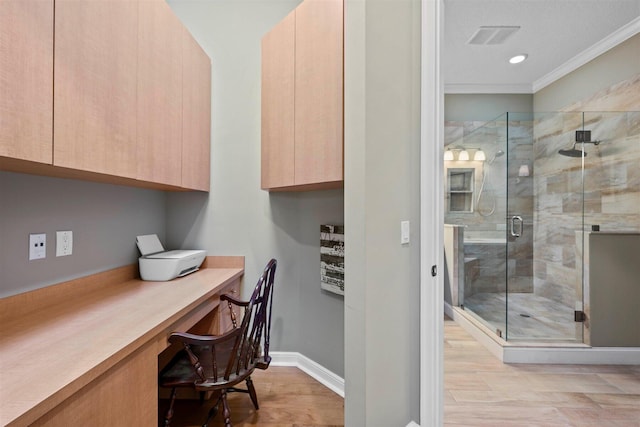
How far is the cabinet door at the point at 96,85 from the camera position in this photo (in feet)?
3.79

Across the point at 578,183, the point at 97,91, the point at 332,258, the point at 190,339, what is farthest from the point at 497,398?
the point at 97,91

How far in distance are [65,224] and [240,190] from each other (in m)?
1.20

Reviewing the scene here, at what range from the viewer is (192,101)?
2.21m

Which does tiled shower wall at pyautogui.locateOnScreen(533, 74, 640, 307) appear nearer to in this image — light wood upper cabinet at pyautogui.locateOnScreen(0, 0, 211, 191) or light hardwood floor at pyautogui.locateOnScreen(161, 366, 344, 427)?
light hardwood floor at pyautogui.locateOnScreen(161, 366, 344, 427)

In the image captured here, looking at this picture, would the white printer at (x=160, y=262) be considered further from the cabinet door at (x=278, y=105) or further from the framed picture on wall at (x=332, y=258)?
the framed picture on wall at (x=332, y=258)

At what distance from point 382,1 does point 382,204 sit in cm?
89

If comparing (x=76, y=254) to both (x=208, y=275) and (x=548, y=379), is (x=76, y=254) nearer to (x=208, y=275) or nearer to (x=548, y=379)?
(x=208, y=275)

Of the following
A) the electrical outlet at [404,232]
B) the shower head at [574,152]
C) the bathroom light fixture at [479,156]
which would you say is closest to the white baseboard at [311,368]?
the electrical outlet at [404,232]

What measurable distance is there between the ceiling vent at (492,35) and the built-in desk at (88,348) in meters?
3.11

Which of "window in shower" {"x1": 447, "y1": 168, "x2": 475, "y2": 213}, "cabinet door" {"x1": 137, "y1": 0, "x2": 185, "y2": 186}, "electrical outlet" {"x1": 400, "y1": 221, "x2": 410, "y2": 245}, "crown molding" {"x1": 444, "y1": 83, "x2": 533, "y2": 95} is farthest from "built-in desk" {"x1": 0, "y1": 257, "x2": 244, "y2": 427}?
"crown molding" {"x1": 444, "y1": 83, "x2": 533, "y2": 95}

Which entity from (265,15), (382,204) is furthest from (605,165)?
(265,15)

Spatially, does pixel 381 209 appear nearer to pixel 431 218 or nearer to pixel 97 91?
pixel 431 218

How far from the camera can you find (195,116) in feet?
7.45

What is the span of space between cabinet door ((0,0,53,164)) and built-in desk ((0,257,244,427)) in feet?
2.00
